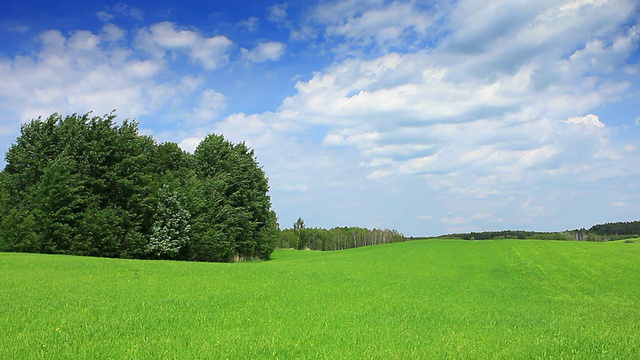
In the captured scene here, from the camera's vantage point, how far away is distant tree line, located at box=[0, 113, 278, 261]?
143ft

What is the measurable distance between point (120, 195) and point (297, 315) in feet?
133

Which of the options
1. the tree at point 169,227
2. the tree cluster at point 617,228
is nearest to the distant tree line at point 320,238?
the tree cluster at point 617,228

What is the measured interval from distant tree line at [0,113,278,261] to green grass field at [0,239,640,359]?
459 inches

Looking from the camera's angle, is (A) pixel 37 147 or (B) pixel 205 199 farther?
(B) pixel 205 199

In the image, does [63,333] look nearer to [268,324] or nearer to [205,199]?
[268,324]

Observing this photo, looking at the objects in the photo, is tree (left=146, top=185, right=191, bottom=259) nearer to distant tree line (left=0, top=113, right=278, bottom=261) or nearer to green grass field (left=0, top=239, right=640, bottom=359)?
distant tree line (left=0, top=113, right=278, bottom=261)

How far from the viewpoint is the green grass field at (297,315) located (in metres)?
10.7

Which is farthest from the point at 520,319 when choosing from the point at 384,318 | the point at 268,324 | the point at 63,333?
the point at 63,333

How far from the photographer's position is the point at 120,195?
50250mm

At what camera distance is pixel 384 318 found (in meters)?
16.3

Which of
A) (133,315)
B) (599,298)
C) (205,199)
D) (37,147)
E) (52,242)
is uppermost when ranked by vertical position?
(37,147)

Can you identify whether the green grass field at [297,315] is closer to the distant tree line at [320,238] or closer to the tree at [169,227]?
the tree at [169,227]

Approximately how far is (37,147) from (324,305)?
40.6 metres

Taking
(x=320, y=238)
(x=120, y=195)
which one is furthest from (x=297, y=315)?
(x=320, y=238)
